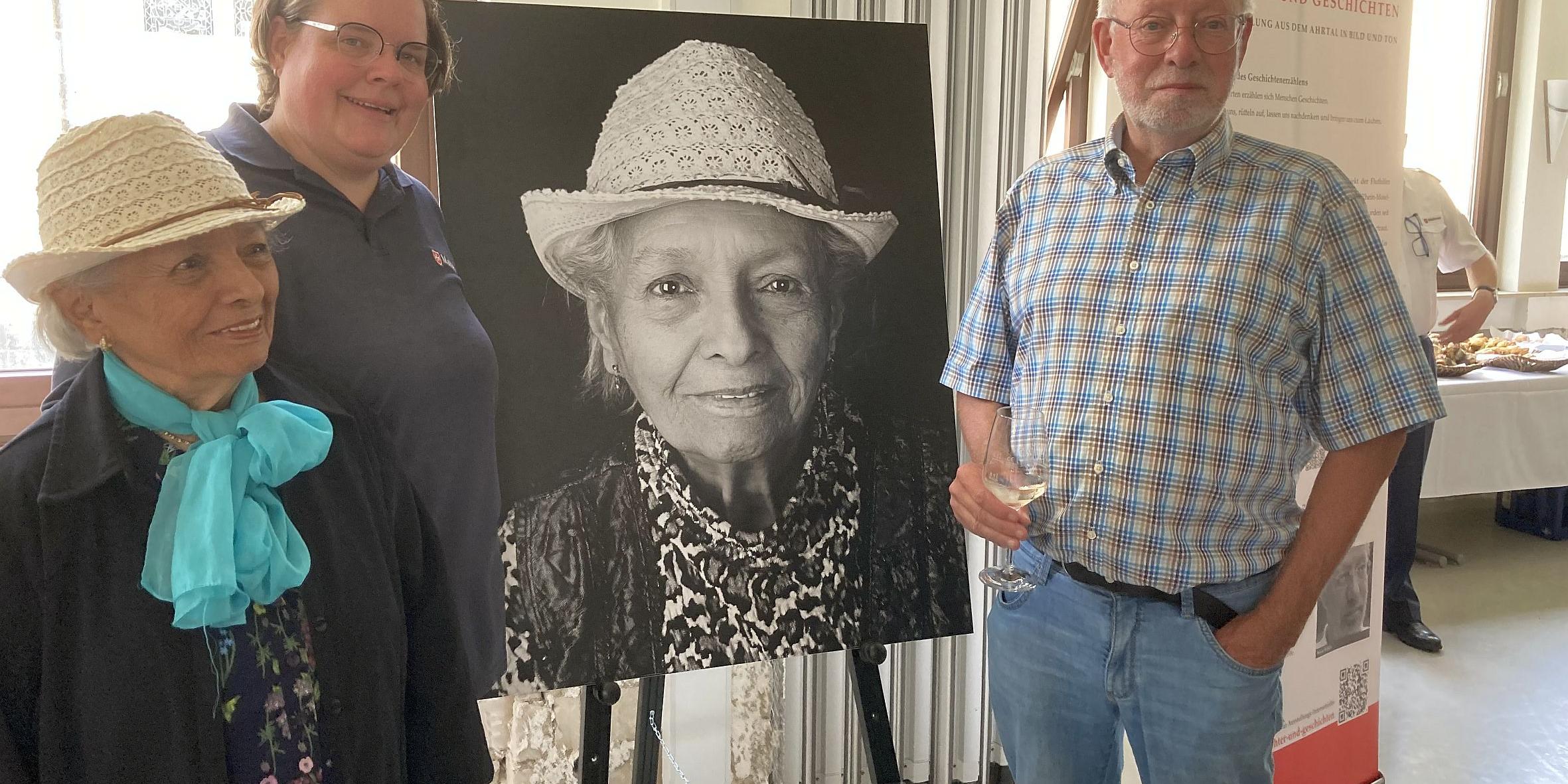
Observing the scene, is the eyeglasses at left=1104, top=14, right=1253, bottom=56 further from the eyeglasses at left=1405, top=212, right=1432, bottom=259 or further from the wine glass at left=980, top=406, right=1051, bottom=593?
the eyeglasses at left=1405, top=212, right=1432, bottom=259

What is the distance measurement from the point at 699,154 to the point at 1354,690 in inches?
92.9

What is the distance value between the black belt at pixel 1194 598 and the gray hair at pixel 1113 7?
3.20 ft

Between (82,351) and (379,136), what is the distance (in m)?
0.53

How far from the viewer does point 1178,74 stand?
67.9 inches

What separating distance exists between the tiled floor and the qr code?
464 mm

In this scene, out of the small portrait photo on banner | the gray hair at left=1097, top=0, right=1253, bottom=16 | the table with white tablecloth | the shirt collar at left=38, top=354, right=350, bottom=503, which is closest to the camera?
the shirt collar at left=38, top=354, right=350, bottom=503

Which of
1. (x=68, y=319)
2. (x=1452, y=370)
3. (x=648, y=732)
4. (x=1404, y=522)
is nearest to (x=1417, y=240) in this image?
(x=1404, y=522)

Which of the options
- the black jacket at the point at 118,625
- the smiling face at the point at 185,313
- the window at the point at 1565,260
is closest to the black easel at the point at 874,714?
the black jacket at the point at 118,625

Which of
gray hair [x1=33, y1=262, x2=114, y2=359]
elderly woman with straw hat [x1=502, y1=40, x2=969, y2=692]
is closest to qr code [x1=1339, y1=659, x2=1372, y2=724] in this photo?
elderly woman with straw hat [x1=502, y1=40, x2=969, y2=692]

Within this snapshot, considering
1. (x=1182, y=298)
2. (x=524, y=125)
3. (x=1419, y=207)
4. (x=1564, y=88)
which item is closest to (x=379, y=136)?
(x=524, y=125)

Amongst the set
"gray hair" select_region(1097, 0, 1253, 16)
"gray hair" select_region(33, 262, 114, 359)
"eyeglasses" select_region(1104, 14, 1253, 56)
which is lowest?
"gray hair" select_region(33, 262, 114, 359)

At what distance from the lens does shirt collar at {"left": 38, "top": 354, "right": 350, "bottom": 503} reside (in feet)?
3.85

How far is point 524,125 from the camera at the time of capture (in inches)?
71.5

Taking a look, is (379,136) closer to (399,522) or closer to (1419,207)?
(399,522)
